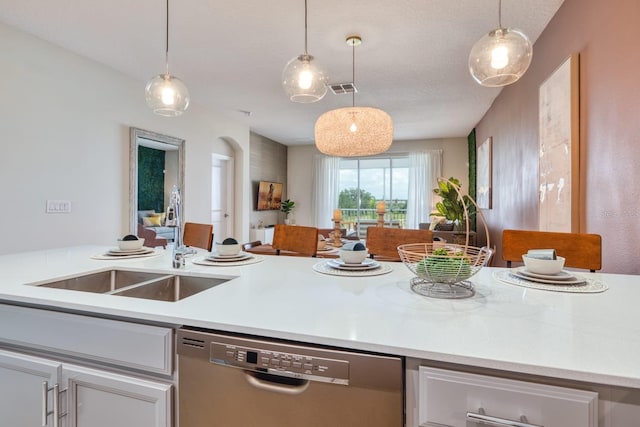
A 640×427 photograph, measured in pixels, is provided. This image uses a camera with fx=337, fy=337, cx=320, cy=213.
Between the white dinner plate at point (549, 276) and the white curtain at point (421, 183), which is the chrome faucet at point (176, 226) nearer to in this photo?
the white dinner plate at point (549, 276)

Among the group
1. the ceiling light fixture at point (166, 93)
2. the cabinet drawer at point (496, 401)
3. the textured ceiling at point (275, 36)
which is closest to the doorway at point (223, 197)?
the textured ceiling at point (275, 36)

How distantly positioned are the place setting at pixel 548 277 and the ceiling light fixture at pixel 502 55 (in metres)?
0.92

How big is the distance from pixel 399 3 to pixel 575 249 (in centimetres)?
193

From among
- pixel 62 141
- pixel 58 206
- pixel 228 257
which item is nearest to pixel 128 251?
pixel 228 257

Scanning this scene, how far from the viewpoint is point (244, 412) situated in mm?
824

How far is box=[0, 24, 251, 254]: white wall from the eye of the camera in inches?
105

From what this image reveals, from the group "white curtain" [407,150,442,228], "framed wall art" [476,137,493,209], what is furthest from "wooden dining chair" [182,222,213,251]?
"white curtain" [407,150,442,228]

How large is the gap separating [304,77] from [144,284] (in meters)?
1.32

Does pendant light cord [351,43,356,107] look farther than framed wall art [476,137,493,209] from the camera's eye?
No

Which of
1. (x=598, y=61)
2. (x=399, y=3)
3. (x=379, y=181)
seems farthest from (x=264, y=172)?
(x=598, y=61)

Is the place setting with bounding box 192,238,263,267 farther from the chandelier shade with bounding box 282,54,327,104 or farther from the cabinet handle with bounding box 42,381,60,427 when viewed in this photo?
the chandelier shade with bounding box 282,54,327,104

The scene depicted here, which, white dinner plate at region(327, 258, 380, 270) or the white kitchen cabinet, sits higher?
white dinner plate at region(327, 258, 380, 270)

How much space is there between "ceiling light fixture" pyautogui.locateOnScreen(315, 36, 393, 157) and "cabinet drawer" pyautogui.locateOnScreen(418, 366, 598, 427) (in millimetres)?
3046

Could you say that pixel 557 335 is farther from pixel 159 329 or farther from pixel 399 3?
pixel 399 3
